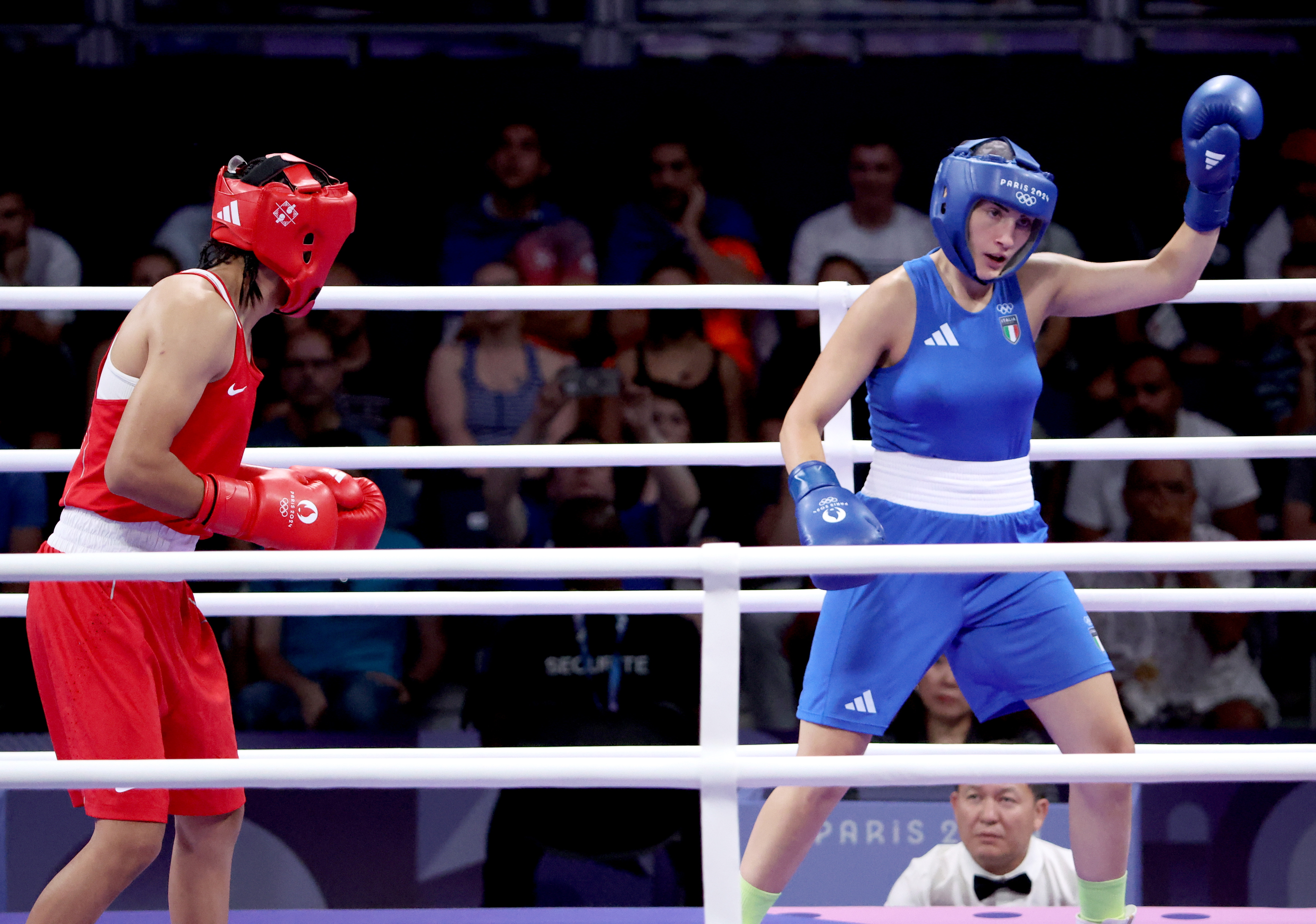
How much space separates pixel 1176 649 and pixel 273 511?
2.76 metres

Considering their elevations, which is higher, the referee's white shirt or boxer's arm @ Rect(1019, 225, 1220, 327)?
boxer's arm @ Rect(1019, 225, 1220, 327)

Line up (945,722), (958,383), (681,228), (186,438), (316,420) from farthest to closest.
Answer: (681,228)
(316,420)
(945,722)
(958,383)
(186,438)

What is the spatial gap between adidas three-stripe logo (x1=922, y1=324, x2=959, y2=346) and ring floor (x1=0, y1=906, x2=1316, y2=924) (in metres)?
0.93

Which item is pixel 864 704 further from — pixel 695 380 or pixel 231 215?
pixel 695 380

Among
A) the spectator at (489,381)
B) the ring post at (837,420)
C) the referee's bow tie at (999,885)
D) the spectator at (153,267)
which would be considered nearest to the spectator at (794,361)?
the spectator at (489,381)

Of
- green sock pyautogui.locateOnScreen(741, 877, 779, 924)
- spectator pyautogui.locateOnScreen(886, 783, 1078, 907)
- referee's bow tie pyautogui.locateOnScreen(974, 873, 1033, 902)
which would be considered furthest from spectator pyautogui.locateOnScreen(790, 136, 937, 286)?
green sock pyautogui.locateOnScreen(741, 877, 779, 924)

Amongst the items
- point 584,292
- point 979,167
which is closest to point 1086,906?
point 979,167

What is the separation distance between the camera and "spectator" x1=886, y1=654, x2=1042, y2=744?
3355 mm

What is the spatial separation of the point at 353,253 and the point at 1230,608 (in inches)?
121

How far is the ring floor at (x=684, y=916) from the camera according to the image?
2125 millimetres

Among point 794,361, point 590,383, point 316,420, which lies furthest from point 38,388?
point 794,361

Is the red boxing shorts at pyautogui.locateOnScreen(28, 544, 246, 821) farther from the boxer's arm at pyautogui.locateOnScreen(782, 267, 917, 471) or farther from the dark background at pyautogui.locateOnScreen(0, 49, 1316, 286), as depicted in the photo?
the dark background at pyautogui.locateOnScreen(0, 49, 1316, 286)

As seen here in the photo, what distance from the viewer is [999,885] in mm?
2756

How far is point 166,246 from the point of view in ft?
13.5
